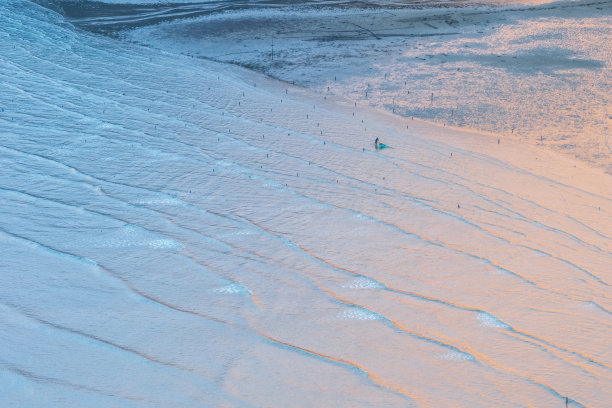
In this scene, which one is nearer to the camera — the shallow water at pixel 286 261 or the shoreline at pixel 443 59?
the shallow water at pixel 286 261

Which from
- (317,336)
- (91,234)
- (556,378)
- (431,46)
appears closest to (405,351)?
(317,336)

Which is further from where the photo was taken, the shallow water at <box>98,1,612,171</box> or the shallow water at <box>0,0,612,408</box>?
the shallow water at <box>98,1,612,171</box>

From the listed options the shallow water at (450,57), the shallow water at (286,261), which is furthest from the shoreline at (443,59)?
the shallow water at (286,261)

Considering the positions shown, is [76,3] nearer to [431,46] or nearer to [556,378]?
[431,46]

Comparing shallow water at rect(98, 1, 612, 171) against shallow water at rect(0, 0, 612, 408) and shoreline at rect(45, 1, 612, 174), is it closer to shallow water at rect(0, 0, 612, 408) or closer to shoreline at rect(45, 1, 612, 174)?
shoreline at rect(45, 1, 612, 174)

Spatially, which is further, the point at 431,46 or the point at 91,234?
the point at 431,46

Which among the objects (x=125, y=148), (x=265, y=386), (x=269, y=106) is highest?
(x=269, y=106)

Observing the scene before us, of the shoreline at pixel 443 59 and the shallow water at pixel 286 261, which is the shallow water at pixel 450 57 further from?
the shallow water at pixel 286 261

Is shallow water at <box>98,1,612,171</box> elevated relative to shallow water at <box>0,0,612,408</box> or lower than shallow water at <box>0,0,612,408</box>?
elevated

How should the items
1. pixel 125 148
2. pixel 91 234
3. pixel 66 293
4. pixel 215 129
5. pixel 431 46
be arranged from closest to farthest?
1. pixel 66 293
2. pixel 91 234
3. pixel 125 148
4. pixel 215 129
5. pixel 431 46

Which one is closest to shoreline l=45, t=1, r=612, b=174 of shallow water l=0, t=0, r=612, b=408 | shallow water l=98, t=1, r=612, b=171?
shallow water l=98, t=1, r=612, b=171

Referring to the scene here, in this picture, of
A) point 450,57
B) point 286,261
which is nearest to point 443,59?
point 450,57

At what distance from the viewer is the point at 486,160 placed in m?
12.0

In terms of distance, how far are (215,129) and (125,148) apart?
6.74ft
